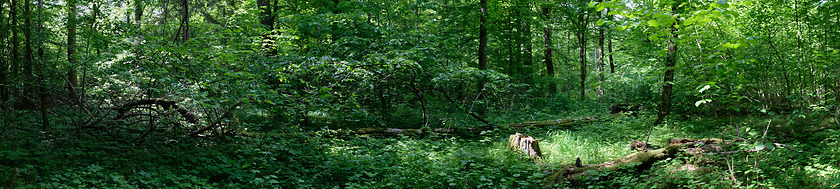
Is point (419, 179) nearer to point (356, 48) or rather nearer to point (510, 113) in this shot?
point (356, 48)

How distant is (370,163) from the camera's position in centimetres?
581

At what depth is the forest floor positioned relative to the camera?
4055 millimetres

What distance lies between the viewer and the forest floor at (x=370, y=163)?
13.3ft

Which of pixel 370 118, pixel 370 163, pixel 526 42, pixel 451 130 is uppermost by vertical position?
pixel 526 42

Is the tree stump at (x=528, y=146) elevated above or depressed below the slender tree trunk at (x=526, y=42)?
below

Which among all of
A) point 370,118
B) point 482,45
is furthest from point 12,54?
point 482,45

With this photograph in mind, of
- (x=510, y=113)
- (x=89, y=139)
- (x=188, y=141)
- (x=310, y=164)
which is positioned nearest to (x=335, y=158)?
(x=310, y=164)

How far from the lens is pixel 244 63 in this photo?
6.81 meters

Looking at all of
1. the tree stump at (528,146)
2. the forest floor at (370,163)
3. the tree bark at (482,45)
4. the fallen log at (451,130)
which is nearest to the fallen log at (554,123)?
the fallen log at (451,130)

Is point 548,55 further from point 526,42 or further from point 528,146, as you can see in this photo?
point 528,146

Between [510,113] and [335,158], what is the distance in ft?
22.0

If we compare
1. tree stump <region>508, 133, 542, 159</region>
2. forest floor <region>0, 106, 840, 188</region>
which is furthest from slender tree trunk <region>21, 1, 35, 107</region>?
tree stump <region>508, 133, 542, 159</region>

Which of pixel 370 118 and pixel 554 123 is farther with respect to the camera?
pixel 554 123

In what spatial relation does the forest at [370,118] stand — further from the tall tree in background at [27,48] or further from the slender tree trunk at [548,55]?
the slender tree trunk at [548,55]
